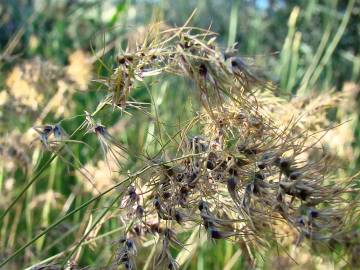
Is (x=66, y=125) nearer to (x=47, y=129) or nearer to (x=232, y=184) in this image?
(x=47, y=129)

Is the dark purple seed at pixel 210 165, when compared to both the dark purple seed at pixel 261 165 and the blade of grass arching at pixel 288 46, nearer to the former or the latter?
the dark purple seed at pixel 261 165

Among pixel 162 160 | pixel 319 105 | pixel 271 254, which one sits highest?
pixel 319 105

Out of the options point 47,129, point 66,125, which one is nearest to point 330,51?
point 66,125

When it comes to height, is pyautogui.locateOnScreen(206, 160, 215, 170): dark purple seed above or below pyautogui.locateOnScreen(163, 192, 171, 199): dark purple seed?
above

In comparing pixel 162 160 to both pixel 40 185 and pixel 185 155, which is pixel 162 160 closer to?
pixel 185 155

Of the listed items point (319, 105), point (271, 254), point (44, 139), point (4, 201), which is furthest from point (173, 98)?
point (44, 139)

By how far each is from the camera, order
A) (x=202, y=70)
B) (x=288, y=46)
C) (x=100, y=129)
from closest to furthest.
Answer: (x=202, y=70), (x=100, y=129), (x=288, y=46)

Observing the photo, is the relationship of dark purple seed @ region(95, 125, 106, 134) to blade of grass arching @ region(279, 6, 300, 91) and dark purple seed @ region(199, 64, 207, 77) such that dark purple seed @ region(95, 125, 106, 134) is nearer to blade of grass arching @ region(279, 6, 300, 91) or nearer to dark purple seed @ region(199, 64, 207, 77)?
dark purple seed @ region(199, 64, 207, 77)

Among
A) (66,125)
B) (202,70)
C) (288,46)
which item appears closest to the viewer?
(202,70)

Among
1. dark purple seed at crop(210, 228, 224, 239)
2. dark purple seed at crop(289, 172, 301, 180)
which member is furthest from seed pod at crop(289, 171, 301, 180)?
dark purple seed at crop(210, 228, 224, 239)

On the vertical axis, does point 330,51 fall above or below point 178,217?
above

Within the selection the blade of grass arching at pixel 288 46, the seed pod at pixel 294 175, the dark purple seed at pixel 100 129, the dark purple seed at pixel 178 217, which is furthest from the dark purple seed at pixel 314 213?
the blade of grass arching at pixel 288 46
